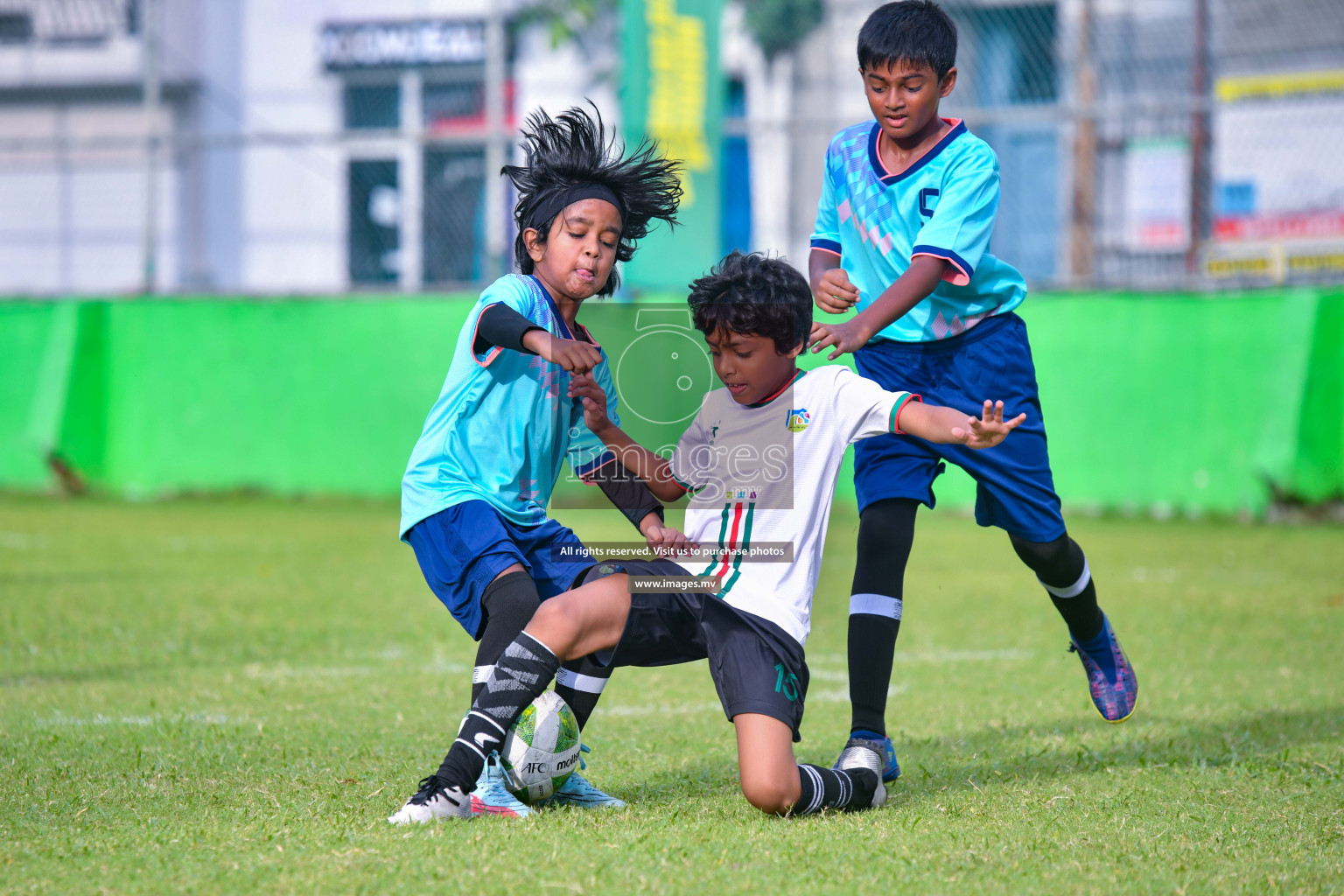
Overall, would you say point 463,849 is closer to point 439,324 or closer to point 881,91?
point 881,91

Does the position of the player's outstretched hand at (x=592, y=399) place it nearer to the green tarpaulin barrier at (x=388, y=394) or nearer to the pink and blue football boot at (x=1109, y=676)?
the pink and blue football boot at (x=1109, y=676)

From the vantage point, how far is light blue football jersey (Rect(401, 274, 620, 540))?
10.8 feet

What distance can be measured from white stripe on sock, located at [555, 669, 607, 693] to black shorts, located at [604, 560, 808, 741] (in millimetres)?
130

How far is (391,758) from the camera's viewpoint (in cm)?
375

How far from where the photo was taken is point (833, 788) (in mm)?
3207

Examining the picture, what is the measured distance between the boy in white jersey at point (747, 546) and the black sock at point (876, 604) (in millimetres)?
254

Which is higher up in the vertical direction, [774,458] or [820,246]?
[820,246]

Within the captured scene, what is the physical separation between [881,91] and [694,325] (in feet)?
2.69

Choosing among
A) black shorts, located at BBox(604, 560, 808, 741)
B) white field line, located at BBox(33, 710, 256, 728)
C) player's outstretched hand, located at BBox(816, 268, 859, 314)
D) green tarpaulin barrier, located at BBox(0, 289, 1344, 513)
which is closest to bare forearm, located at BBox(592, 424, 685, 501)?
black shorts, located at BBox(604, 560, 808, 741)

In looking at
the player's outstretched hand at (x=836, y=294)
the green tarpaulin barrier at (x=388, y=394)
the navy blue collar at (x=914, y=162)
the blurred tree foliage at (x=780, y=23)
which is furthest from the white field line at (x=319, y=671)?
the blurred tree foliage at (x=780, y=23)

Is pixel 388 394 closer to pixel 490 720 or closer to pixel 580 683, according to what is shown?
pixel 580 683

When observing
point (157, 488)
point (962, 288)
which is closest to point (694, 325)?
point (962, 288)

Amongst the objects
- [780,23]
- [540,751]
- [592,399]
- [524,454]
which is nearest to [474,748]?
[540,751]

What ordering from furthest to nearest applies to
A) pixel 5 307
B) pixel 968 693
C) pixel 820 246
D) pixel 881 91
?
pixel 5 307, pixel 968 693, pixel 820 246, pixel 881 91
